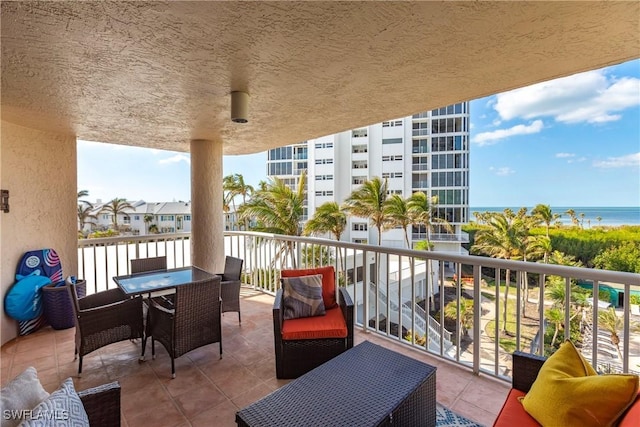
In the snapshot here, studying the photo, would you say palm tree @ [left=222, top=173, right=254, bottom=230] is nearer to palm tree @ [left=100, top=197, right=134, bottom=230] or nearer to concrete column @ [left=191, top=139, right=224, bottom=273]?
palm tree @ [left=100, top=197, right=134, bottom=230]

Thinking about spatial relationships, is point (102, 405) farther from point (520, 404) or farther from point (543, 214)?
point (543, 214)

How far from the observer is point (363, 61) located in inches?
84.4

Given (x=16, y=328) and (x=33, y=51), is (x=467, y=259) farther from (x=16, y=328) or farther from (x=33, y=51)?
(x=16, y=328)

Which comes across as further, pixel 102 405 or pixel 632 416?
pixel 102 405

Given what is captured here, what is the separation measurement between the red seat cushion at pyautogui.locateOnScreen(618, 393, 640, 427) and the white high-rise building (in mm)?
23598

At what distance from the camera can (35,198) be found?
367 cm

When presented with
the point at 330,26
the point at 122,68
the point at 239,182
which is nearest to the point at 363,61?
the point at 330,26

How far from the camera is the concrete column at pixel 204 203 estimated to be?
451cm

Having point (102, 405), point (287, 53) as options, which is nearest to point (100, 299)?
point (102, 405)

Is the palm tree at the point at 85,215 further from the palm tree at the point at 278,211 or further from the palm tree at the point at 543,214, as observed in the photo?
the palm tree at the point at 543,214

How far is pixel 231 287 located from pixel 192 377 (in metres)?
1.18

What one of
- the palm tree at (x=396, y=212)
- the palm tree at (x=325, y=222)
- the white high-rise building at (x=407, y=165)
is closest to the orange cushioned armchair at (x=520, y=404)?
the palm tree at (x=325, y=222)

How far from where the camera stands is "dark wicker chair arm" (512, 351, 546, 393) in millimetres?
1647

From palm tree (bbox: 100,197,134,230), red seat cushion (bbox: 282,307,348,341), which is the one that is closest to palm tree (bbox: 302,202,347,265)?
red seat cushion (bbox: 282,307,348,341)
